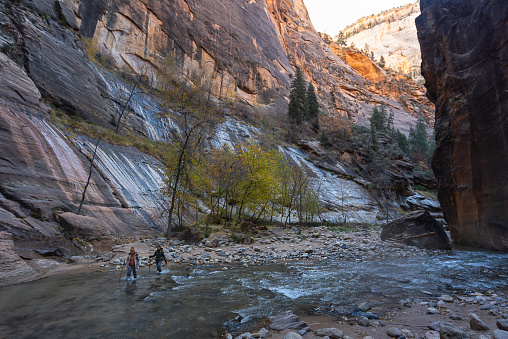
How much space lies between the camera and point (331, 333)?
4531mm

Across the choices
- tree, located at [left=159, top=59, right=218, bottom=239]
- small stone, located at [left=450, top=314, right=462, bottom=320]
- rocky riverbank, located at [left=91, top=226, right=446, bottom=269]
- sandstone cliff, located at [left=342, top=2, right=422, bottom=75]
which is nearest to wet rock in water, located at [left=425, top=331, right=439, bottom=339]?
small stone, located at [left=450, top=314, right=462, bottom=320]

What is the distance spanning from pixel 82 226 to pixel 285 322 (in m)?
11.3

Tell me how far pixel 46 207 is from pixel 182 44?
3749 cm

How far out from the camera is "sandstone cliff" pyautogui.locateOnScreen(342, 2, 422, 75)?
152000mm

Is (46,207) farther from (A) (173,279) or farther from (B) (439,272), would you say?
(B) (439,272)

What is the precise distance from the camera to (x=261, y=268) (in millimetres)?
11133

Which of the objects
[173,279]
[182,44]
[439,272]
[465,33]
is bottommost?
[173,279]

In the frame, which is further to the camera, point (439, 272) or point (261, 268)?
point (261, 268)

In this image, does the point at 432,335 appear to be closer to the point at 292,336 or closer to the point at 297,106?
the point at 292,336

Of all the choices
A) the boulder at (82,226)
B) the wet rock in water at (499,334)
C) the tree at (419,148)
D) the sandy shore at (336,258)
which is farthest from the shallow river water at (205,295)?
the tree at (419,148)

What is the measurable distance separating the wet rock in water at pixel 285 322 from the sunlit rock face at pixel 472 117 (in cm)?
1467

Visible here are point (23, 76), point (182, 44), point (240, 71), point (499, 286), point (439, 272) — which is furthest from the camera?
point (240, 71)

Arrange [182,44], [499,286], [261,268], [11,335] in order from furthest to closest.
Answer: [182,44] < [261,268] < [499,286] < [11,335]

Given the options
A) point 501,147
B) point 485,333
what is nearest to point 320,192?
point 501,147
